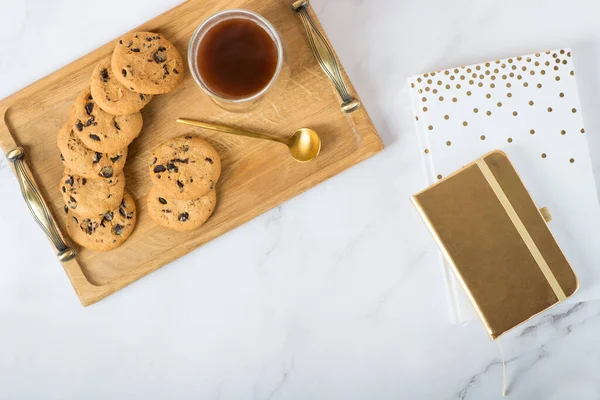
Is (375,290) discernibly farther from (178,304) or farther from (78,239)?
(78,239)

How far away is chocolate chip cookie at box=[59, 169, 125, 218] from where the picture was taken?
3.16ft

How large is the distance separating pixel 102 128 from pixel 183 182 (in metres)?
0.18

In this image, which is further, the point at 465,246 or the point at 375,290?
the point at 375,290

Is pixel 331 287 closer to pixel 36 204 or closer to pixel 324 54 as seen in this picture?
pixel 324 54

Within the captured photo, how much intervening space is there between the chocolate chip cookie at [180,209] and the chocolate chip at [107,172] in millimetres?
82

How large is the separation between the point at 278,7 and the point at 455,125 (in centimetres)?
41

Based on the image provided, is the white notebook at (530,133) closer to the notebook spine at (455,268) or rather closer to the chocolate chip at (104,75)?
the notebook spine at (455,268)

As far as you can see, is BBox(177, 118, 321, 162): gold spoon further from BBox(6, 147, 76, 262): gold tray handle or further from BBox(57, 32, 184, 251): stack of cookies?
BBox(6, 147, 76, 262): gold tray handle

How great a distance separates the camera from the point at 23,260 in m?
1.09

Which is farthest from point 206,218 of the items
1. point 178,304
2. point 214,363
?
point 214,363

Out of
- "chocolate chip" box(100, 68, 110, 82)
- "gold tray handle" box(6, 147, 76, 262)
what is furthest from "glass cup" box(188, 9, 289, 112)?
"gold tray handle" box(6, 147, 76, 262)

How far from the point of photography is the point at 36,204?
98 cm

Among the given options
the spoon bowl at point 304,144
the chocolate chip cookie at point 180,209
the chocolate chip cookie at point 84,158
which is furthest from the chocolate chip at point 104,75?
the spoon bowl at point 304,144

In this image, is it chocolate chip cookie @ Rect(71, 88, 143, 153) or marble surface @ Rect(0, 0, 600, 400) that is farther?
marble surface @ Rect(0, 0, 600, 400)
